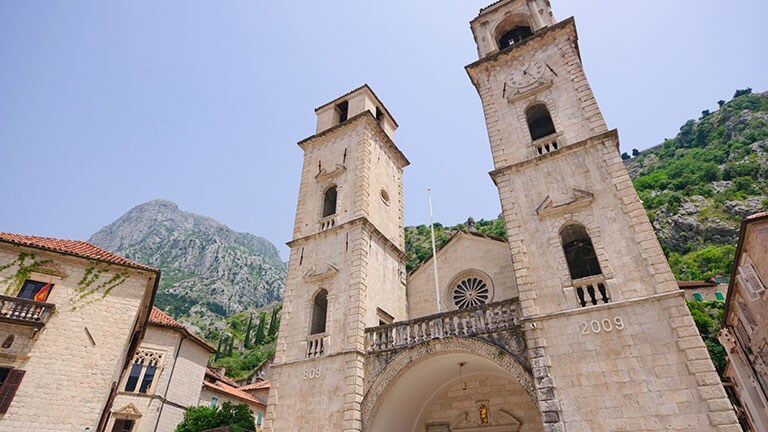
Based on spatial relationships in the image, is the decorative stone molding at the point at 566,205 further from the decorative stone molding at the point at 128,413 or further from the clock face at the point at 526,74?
the decorative stone molding at the point at 128,413

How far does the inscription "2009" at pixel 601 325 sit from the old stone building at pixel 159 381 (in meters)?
20.4

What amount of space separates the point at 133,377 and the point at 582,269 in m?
21.8

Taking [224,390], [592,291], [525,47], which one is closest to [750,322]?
[592,291]

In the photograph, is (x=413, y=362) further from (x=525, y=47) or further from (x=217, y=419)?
(x=525, y=47)

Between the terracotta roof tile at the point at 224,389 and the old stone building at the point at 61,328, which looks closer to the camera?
the old stone building at the point at 61,328

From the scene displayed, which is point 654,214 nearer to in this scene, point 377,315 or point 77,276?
point 377,315

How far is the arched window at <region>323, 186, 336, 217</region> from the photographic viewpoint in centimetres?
1952

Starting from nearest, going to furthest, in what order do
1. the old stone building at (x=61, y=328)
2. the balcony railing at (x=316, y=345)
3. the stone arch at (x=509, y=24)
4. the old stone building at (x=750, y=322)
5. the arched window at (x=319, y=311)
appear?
the old stone building at (x=750, y=322), the old stone building at (x=61, y=328), the balcony railing at (x=316, y=345), the arched window at (x=319, y=311), the stone arch at (x=509, y=24)

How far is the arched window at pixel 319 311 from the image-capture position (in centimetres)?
1603

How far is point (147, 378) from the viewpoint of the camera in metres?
21.0

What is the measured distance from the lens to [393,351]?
13406 millimetres

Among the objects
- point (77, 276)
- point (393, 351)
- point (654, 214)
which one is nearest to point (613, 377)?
point (393, 351)

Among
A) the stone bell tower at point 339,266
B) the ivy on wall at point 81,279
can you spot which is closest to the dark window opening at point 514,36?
the stone bell tower at point 339,266

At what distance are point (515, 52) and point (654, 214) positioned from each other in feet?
184
